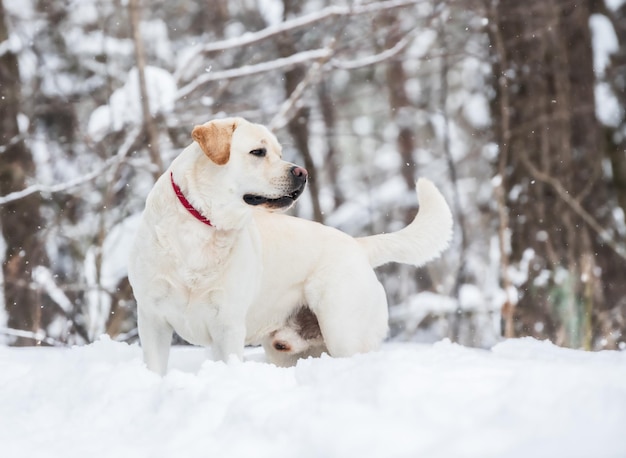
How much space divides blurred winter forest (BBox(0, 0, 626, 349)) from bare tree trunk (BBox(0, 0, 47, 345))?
0.02 m

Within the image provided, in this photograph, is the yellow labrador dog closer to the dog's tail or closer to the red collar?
the red collar

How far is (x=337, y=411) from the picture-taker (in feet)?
6.52

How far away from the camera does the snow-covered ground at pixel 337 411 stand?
181cm

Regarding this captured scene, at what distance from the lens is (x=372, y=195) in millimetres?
10836

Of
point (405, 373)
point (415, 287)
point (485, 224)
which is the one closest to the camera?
point (405, 373)

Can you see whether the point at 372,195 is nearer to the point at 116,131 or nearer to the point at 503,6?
the point at 503,6

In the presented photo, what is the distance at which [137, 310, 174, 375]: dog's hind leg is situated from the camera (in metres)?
3.35

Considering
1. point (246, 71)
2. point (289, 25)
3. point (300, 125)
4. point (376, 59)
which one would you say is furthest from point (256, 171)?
point (300, 125)

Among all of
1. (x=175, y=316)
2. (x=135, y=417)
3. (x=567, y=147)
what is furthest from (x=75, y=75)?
(x=135, y=417)

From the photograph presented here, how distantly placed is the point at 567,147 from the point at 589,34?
1.25m

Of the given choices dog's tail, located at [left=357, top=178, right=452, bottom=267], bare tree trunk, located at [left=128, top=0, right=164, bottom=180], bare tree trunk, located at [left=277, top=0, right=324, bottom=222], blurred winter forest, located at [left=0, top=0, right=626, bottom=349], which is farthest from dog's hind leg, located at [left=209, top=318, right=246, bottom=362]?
bare tree trunk, located at [left=277, top=0, right=324, bottom=222]

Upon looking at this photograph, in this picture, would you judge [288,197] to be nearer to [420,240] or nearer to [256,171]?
[256,171]

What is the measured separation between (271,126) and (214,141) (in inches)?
146

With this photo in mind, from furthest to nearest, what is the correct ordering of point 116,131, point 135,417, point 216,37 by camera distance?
point 216,37 < point 116,131 < point 135,417
